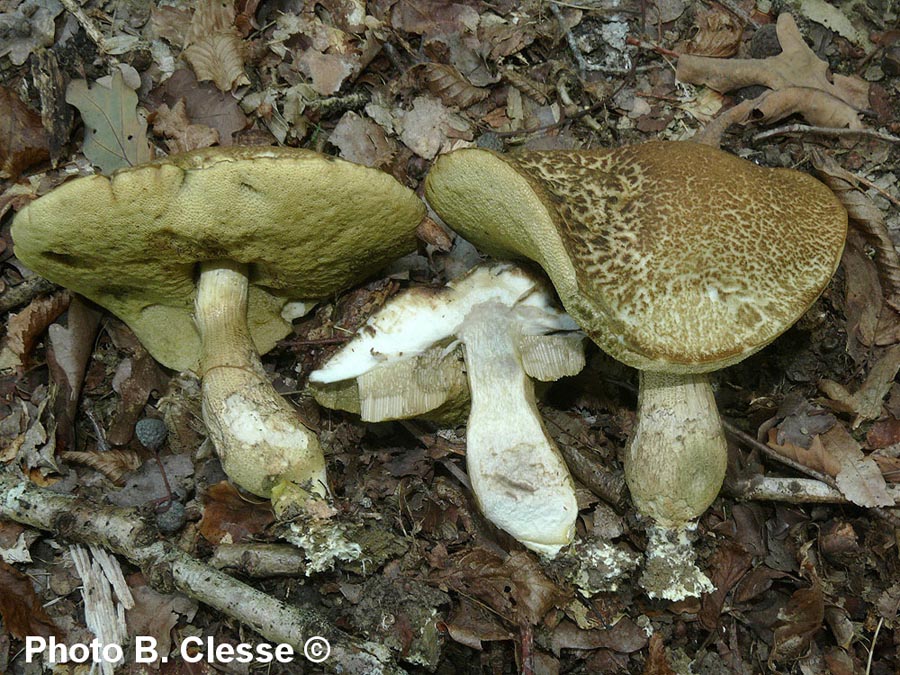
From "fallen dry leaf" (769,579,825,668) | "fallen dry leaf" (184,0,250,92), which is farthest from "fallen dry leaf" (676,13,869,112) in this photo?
"fallen dry leaf" (184,0,250,92)

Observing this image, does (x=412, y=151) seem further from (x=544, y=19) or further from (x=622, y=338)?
(x=622, y=338)

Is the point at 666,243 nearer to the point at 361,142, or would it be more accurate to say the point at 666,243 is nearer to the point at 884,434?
the point at 884,434

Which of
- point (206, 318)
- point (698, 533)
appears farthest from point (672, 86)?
point (206, 318)

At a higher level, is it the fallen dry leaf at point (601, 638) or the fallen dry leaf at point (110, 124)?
the fallen dry leaf at point (110, 124)

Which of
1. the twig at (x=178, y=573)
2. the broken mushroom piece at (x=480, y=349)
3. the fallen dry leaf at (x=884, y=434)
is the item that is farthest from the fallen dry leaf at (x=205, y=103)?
the fallen dry leaf at (x=884, y=434)

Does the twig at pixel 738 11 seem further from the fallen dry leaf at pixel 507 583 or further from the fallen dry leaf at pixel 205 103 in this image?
the fallen dry leaf at pixel 507 583
